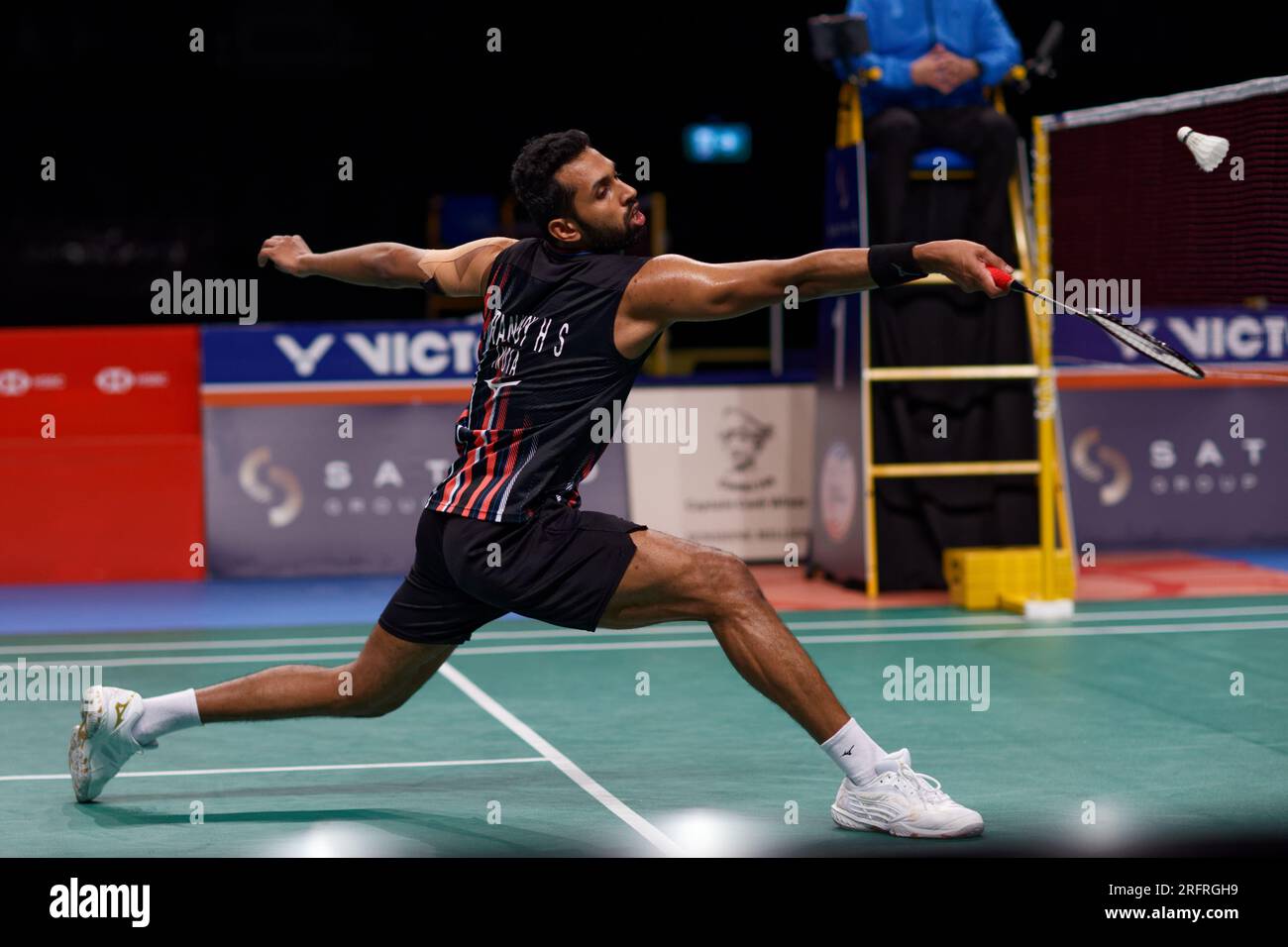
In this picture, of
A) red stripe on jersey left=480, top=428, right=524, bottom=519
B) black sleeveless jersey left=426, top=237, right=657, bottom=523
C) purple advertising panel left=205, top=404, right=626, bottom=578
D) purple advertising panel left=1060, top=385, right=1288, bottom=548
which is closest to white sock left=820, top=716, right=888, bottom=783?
black sleeveless jersey left=426, top=237, right=657, bottom=523

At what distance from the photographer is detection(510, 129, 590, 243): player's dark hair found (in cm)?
549

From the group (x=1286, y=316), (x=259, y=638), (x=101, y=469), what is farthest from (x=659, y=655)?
(x=1286, y=316)

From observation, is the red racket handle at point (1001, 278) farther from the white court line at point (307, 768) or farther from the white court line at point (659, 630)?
the white court line at point (659, 630)

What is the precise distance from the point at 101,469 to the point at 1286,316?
7.14 metres

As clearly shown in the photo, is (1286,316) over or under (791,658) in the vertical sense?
over

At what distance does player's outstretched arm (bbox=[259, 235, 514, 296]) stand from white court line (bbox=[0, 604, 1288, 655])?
3.52 metres

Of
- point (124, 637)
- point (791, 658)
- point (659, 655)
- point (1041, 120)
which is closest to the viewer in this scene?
point (791, 658)

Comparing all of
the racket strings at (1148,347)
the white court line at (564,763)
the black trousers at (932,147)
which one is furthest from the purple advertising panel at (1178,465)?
the racket strings at (1148,347)

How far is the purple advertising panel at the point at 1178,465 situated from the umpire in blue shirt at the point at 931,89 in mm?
2401

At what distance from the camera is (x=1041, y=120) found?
1020 cm

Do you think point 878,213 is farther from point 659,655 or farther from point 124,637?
point 124,637

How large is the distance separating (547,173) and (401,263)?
724 mm

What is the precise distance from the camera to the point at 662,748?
6.93 metres

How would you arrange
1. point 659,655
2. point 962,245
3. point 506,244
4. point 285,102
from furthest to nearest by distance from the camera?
point 285,102, point 659,655, point 506,244, point 962,245
